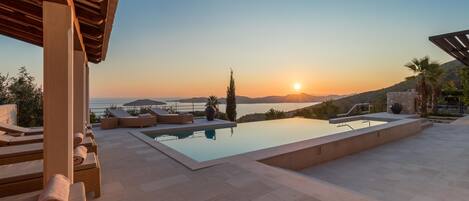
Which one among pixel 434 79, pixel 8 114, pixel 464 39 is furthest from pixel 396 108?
pixel 8 114

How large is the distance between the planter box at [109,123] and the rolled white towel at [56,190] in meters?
7.43

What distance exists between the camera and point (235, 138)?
8.39 metres

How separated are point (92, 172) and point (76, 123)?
268 cm

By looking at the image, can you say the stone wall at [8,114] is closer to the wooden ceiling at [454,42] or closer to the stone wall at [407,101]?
the wooden ceiling at [454,42]

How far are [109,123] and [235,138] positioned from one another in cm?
494

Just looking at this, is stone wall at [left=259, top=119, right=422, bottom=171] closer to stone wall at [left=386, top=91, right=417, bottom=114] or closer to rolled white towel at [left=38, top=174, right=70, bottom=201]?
rolled white towel at [left=38, top=174, right=70, bottom=201]

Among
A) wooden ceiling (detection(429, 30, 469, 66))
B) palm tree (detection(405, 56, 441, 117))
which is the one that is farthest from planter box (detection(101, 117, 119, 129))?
palm tree (detection(405, 56, 441, 117))

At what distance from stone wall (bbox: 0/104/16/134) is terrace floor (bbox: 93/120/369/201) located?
4.80 meters

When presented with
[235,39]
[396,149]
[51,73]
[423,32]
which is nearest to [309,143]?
[396,149]

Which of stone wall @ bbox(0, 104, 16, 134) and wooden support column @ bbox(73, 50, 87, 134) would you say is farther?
stone wall @ bbox(0, 104, 16, 134)

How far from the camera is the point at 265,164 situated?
4711 millimetres

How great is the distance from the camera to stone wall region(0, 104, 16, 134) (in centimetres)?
719

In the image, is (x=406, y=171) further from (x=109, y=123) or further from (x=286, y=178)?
(x=109, y=123)

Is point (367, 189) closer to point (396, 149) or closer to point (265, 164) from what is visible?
point (265, 164)
